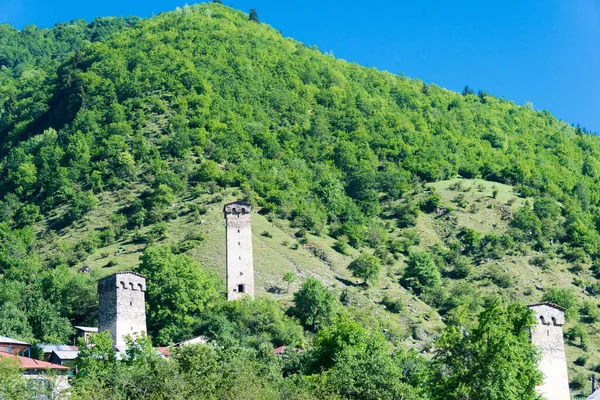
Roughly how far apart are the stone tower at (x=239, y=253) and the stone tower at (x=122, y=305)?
13.0 metres

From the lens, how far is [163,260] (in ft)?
296

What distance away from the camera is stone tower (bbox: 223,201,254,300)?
93.8 meters

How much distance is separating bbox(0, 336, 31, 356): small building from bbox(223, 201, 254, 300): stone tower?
986 inches

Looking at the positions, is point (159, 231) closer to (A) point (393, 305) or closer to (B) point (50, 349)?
(A) point (393, 305)

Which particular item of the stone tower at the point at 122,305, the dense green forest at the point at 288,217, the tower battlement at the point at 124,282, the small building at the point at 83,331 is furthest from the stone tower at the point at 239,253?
the small building at the point at 83,331

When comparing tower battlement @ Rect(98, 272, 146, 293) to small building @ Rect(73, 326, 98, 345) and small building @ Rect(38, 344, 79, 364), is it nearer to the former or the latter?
small building @ Rect(73, 326, 98, 345)

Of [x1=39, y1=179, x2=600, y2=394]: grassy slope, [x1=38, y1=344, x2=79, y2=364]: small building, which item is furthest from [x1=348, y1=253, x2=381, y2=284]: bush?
[x1=38, y1=344, x2=79, y2=364]: small building

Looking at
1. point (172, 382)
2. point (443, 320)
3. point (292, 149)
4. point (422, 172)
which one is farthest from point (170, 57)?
point (172, 382)

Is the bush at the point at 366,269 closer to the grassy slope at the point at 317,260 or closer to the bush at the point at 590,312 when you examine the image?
the grassy slope at the point at 317,260

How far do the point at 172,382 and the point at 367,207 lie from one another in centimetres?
9384

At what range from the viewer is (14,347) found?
6875cm

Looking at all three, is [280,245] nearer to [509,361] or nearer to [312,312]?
[312,312]

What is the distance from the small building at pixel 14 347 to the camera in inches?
2671

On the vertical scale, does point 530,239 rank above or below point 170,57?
below
